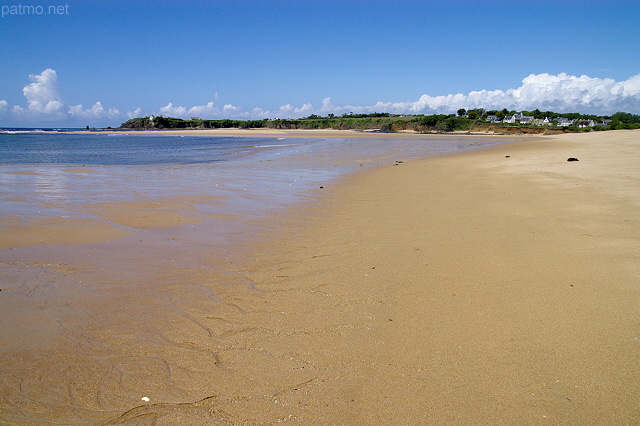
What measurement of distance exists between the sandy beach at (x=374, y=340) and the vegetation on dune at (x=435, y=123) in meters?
72.5

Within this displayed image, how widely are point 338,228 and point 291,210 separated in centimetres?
196

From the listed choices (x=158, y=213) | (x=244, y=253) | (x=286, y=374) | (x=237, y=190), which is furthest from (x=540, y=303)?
(x=237, y=190)

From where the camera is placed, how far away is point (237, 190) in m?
11.6

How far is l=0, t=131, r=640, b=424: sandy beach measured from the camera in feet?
8.51

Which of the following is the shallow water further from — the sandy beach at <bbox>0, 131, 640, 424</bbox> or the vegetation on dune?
the vegetation on dune

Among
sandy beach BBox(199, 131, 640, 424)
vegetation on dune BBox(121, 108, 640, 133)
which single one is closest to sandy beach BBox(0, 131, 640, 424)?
sandy beach BBox(199, 131, 640, 424)

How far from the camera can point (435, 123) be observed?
90.1m

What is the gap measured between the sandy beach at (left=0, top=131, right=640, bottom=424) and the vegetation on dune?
238 feet

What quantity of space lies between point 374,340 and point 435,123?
92.7 meters

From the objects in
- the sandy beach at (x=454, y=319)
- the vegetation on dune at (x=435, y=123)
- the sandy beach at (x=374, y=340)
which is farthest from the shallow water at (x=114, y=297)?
the vegetation on dune at (x=435, y=123)

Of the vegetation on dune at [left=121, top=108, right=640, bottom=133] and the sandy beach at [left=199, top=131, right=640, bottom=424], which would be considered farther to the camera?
the vegetation on dune at [left=121, top=108, right=640, bottom=133]

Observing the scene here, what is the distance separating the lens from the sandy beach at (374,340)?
2.59 m

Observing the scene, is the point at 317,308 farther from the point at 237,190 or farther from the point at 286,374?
the point at 237,190

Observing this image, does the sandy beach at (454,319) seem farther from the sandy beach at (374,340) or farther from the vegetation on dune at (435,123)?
the vegetation on dune at (435,123)
